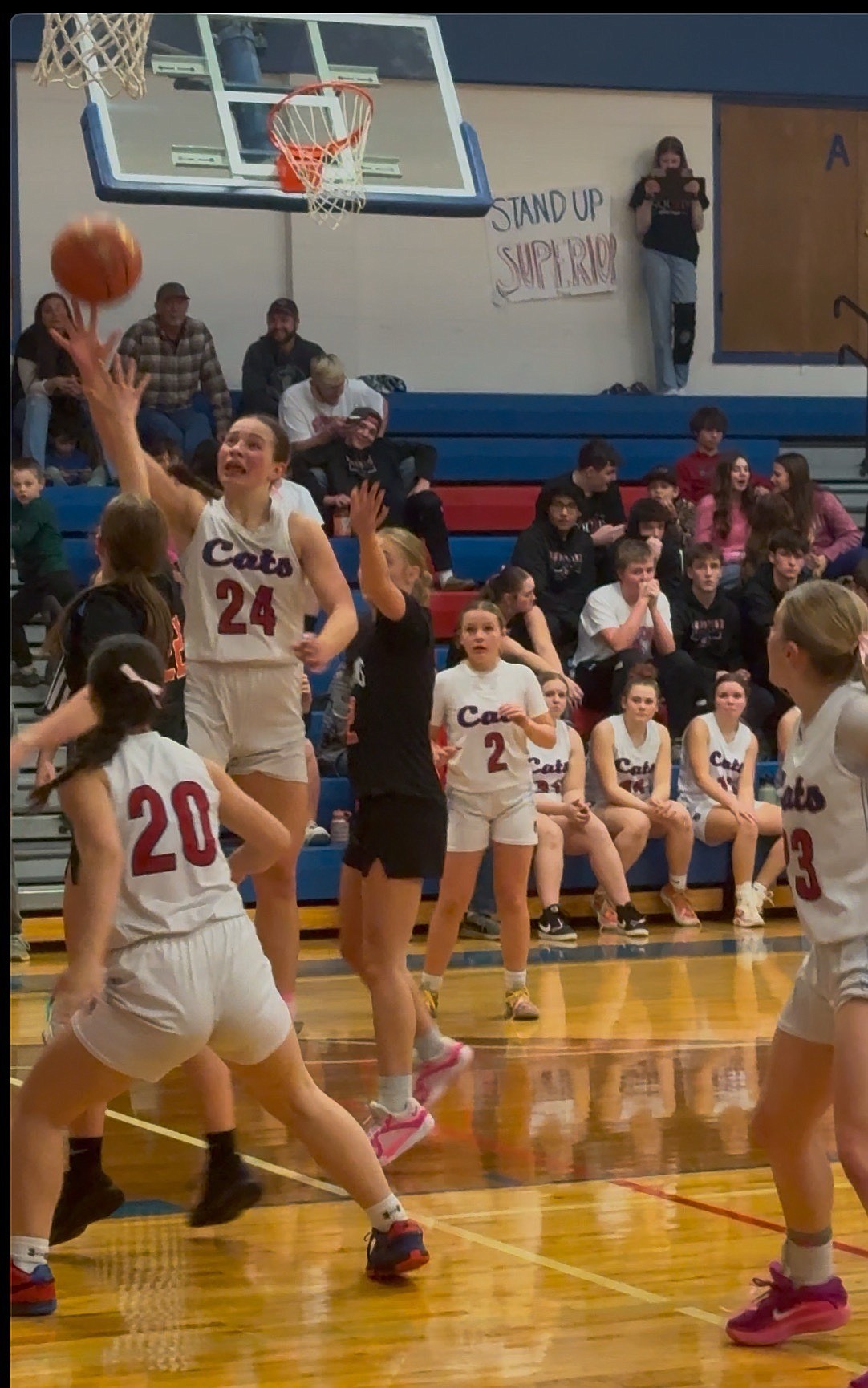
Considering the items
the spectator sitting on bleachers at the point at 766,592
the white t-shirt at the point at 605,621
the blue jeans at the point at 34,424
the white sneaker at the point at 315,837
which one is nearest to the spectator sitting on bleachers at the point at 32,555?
the blue jeans at the point at 34,424

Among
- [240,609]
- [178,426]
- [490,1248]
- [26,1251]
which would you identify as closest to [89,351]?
[240,609]

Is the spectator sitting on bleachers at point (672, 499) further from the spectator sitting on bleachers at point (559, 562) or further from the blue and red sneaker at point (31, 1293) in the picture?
the blue and red sneaker at point (31, 1293)

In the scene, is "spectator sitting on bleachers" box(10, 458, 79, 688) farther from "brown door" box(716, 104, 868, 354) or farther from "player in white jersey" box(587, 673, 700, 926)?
"brown door" box(716, 104, 868, 354)

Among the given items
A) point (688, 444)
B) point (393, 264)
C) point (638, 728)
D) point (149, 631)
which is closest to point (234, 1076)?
point (149, 631)

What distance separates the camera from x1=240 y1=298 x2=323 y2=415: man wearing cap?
1290 cm

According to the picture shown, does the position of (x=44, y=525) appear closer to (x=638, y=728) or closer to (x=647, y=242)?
(x=638, y=728)

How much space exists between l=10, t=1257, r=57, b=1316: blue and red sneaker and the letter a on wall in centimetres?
1461

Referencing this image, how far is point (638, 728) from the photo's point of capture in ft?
33.9

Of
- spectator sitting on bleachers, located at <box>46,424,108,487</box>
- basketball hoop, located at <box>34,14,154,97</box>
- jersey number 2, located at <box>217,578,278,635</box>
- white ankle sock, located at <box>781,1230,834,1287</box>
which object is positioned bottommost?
white ankle sock, located at <box>781,1230,834,1287</box>

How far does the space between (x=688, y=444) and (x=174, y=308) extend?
13.7 ft

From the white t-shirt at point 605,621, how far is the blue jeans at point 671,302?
5.10 metres

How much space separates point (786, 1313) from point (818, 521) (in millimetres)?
9774

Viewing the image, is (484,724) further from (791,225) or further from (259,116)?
(791,225)

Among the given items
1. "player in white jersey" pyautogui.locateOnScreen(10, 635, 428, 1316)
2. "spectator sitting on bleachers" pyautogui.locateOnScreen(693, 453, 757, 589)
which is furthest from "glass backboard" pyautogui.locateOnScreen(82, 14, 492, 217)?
"player in white jersey" pyautogui.locateOnScreen(10, 635, 428, 1316)
